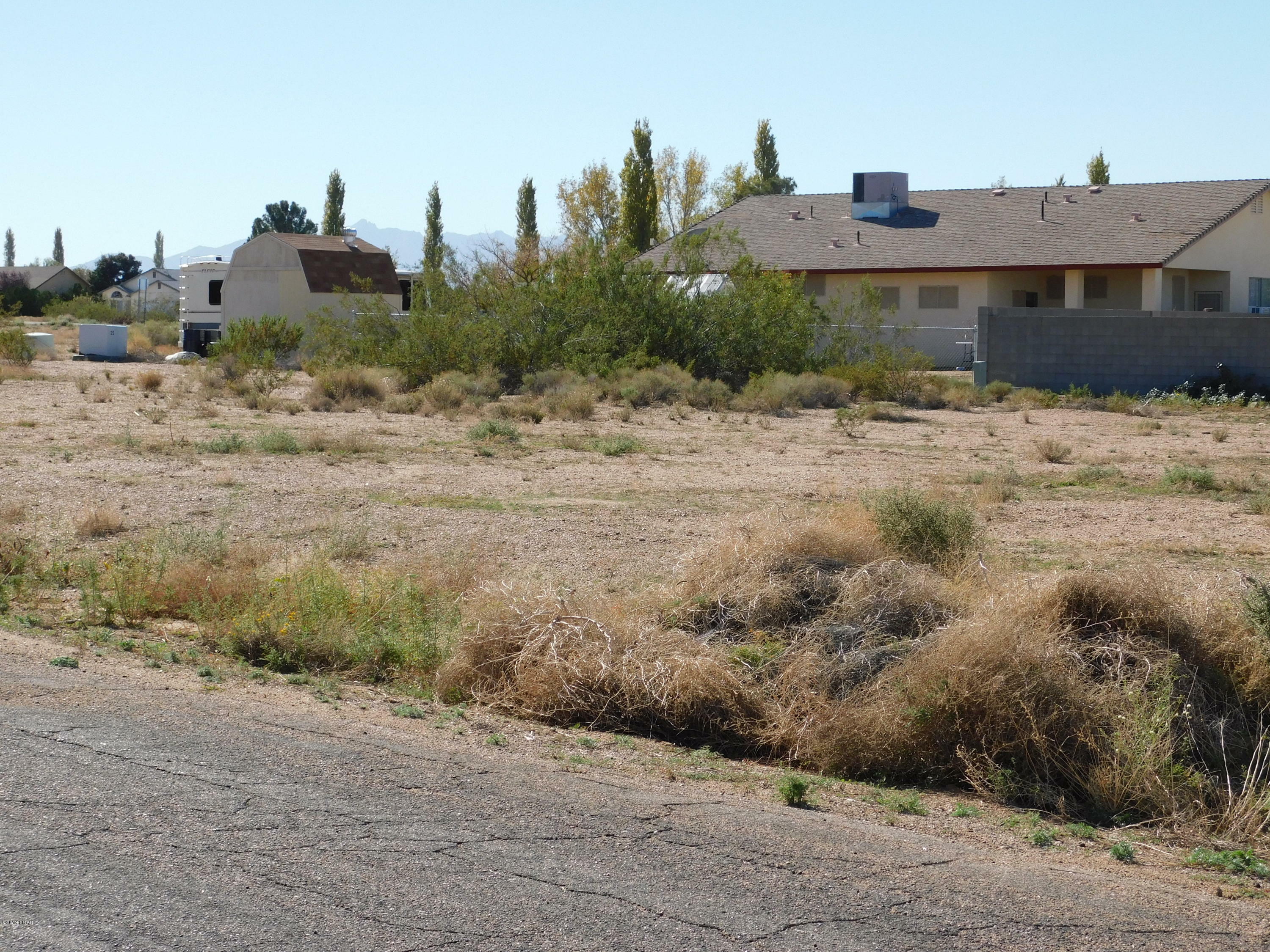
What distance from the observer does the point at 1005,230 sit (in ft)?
144

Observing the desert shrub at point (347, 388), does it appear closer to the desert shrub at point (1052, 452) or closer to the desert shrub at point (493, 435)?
the desert shrub at point (493, 435)

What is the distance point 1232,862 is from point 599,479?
12.1 metres

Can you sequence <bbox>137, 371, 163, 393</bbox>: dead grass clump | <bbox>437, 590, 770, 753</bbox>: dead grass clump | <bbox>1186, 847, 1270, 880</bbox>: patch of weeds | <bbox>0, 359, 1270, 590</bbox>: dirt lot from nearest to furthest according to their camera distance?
<bbox>1186, 847, 1270, 880</bbox>: patch of weeds
<bbox>437, 590, 770, 753</bbox>: dead grass clump
<bbox>0, 359, 1270, 590</bbox>: dirt lot
<bbox>137, 371, 163, 393</bbox>: dead grass clump

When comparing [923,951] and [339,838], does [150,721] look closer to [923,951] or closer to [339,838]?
[339,838]

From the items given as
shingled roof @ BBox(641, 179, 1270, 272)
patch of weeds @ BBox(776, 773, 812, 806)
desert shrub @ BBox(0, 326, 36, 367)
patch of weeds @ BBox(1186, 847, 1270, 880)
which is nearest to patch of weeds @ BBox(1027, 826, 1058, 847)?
patch of weeds @ BBox(1186, 847, 1270, 880)

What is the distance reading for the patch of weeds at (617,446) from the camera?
2033 cm

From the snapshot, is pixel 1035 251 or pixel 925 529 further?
pixel 1035 251

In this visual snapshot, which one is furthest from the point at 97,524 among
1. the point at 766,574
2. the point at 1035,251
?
the point at 1035,251

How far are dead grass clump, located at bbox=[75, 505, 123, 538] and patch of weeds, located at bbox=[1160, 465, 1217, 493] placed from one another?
476 inches

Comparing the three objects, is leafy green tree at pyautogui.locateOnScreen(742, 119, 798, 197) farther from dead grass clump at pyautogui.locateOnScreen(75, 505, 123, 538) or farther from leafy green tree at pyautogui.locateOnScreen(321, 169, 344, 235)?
dead grass clump at pyautogui.locateOnScreen(75, 505, 123, 538)

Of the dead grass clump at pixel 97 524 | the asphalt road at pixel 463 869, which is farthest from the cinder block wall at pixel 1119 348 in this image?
the asphalt road at pixel 463 869

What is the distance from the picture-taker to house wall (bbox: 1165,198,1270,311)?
41.2 meters

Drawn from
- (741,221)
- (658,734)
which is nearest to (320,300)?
(741,221)

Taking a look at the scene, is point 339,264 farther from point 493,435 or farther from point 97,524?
point 97,524
